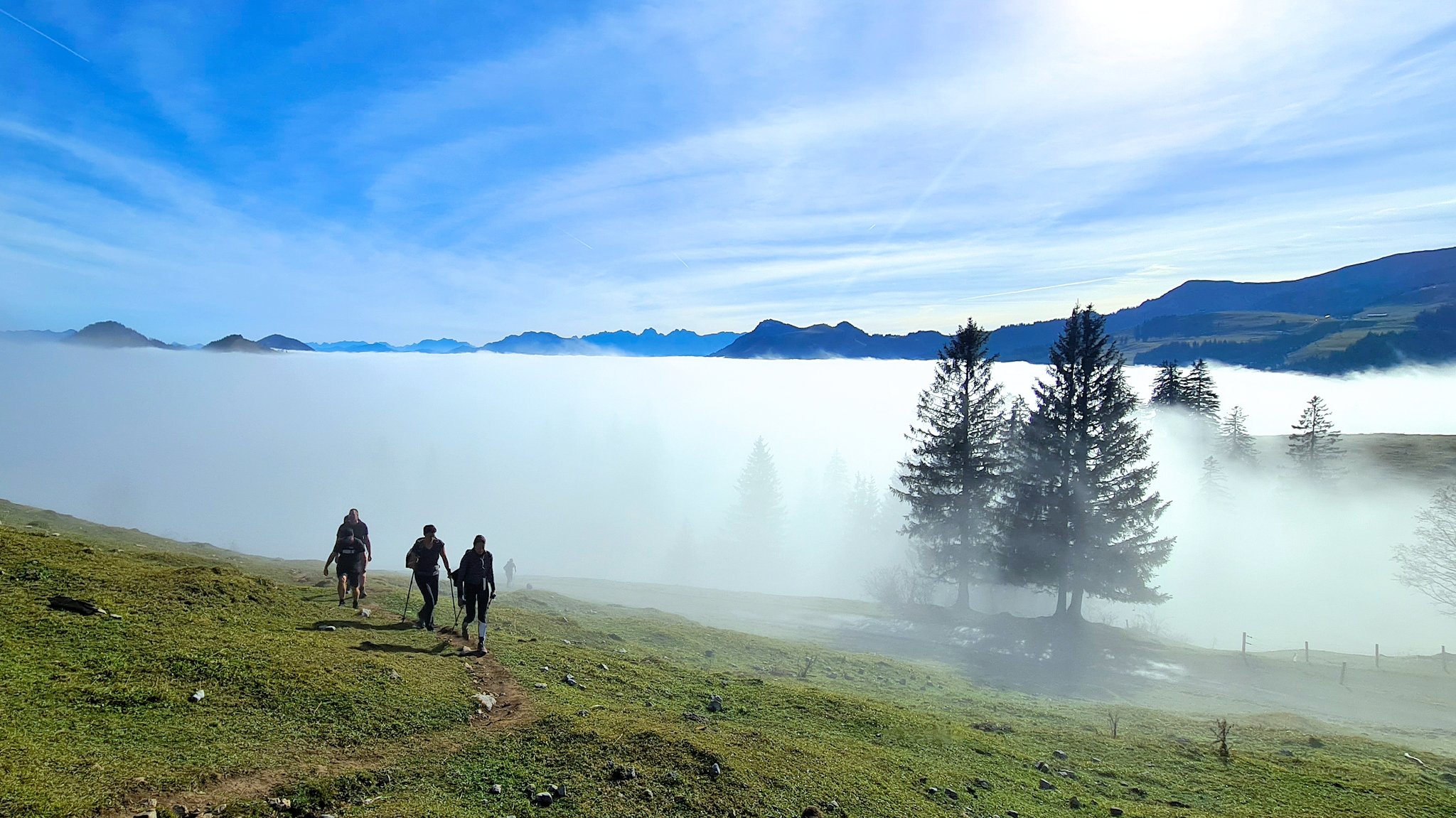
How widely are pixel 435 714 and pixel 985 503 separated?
4060 cm

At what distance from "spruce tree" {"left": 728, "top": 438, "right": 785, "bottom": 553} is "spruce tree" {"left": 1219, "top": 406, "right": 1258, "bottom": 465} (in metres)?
53.4

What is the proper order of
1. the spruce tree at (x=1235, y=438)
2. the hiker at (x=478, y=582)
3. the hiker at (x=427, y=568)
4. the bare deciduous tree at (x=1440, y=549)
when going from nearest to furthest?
the hiker at (x=478, y=582) → the hiker at (x=427, y=568) → the bare deciduous tree at (x=1440, y=549) → the spruce tree at (x=1235, y=438)

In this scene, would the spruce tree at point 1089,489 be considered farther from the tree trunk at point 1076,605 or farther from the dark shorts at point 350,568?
the dark shorts at point 350,568

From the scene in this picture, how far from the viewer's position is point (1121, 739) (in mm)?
15812

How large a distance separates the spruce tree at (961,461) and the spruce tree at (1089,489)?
394cm

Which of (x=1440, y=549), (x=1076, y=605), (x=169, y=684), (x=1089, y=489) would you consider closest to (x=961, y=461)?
(x=1089, y=489)

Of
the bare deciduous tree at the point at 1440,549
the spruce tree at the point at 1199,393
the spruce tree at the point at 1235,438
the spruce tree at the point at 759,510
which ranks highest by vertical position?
the spruce tree at the point at 1199,393

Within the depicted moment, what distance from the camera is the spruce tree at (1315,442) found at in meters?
66.7

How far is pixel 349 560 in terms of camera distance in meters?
16.2

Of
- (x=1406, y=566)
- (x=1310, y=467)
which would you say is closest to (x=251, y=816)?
(x=1406, y=566)

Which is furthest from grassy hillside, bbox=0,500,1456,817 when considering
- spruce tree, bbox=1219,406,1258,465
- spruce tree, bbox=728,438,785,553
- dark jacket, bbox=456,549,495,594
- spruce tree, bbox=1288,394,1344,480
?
spruce tree, bbox=728,438,785,553

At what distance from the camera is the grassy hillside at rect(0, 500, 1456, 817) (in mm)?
7941

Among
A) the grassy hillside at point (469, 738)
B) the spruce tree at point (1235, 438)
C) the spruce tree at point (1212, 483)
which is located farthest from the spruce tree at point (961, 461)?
the spruce tree at point (1235, 438)

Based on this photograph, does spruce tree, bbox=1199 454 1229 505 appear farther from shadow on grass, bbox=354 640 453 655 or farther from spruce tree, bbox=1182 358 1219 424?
shadow on grass, bbox=354 640 453 655
